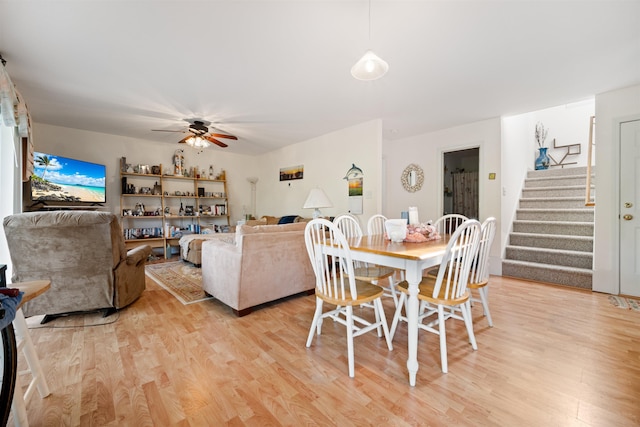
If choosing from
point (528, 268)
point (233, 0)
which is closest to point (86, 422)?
point (233, 0)

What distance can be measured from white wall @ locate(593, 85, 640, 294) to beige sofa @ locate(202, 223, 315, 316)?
3618 millimetres

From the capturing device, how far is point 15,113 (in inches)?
103

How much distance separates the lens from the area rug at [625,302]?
268cm

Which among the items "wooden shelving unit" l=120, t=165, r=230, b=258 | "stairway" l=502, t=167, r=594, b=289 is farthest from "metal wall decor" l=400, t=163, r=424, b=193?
"wooden shelving unit" l=120, t=165, r=230, b=258

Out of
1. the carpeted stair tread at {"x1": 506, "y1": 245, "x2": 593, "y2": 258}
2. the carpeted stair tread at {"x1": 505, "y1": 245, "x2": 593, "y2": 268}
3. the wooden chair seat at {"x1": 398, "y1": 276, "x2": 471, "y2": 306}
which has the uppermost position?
the wooden chair seat at {"x1": 398, "y1": 276, "x2": 471, "y2": 306}

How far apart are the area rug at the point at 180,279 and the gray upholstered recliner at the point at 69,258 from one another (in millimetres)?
658

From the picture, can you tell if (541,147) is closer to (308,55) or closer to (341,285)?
(308,55)

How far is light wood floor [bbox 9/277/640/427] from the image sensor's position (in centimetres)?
131

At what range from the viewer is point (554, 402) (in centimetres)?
139

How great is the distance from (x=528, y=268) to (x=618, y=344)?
193 cm

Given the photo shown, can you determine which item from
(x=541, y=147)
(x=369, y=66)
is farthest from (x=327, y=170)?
(x=541, y=147)

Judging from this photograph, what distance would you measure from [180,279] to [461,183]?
6597 mm

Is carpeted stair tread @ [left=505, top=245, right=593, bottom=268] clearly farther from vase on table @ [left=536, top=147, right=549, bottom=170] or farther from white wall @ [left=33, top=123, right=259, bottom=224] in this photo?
white wall @ [left=33, top=123, right=259, bottom=224]

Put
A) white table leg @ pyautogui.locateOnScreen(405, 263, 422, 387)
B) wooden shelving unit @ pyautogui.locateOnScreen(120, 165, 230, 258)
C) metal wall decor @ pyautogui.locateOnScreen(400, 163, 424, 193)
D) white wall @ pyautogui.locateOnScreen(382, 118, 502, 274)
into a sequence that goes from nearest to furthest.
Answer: white table leg @ pyautogui.locateOnScreen(405, 263, 422, 387) < white wall @ pyautogui.locateOnScreen(382, 118, 502, 274) < metal wall decor @ pyautogui.locateOnScreen(400, 163, 424, 193) < wooden shelving unit @ pyautogui.locateOnScreen(120, 165, 230, 258)
